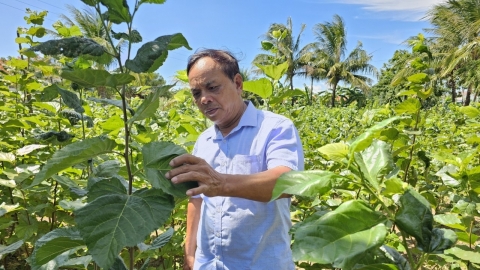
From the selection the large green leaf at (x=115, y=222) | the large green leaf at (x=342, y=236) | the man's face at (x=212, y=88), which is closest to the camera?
the large green leaf at (x=342, y=236)

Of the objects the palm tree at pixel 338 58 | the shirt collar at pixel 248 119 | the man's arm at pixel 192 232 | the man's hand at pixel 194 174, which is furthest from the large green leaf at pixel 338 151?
the palm tree at pixel 338 58

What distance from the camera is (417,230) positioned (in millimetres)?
681

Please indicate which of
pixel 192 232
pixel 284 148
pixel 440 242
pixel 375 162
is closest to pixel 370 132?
pixel 375 162

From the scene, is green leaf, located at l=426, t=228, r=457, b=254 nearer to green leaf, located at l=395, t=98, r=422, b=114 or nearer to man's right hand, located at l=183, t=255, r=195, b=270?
man's right hand, located at l=183, t=255, r=195, b=270

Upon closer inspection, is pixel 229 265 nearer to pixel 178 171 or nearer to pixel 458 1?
pixel 178 171

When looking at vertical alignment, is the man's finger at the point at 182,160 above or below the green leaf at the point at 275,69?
below

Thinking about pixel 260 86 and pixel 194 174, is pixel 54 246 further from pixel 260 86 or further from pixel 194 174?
pixel 260 86

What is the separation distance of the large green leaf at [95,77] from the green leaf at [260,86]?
4.90ft

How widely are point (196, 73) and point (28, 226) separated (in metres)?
1.56

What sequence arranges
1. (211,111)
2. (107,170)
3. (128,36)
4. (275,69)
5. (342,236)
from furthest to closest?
(275,69) < (211,111) < (107,170) < (128,36) < (342,236)

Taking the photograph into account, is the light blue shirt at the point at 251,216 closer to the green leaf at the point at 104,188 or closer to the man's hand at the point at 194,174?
the man's hand at the point at 194,174

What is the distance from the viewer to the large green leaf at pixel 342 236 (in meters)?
0.60

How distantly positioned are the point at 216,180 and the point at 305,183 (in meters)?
0.43

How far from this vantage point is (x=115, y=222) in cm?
88
